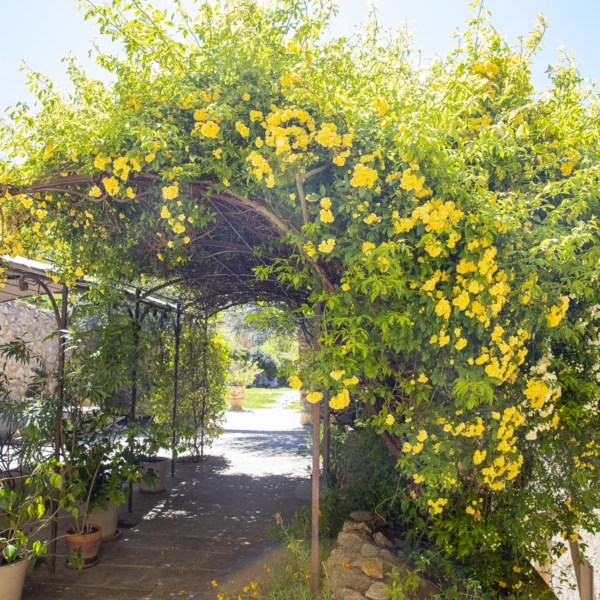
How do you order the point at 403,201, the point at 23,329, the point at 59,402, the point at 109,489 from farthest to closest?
the point at 23,329 < the point at 109,489 < the point at 59,402 < the point at 403,201

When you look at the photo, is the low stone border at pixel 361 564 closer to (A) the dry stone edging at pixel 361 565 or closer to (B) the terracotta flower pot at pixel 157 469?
(A) the dry stone edging at pixel 361 565

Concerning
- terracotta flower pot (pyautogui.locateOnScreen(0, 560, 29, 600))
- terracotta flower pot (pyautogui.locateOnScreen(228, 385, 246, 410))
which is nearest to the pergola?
terracotta flower pot (pyautogui.locateOnScreen(0, 560, 29, 600))

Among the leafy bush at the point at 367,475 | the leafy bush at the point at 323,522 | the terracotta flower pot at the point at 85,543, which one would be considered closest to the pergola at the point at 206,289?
the terracotta flower pot at the point at 85,543

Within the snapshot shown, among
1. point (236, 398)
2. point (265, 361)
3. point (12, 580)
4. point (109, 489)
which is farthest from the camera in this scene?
point (265, 361)

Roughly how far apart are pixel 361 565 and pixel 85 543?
1962mm

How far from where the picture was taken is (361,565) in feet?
9.94

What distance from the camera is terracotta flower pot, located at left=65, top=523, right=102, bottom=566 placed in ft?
12.0

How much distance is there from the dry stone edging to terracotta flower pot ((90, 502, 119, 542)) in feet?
6.25

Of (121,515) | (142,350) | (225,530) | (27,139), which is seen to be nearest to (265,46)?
(27,139)

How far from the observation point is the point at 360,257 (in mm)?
2400

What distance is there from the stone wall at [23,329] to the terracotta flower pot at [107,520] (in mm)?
7307

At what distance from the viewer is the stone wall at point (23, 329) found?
437 inches

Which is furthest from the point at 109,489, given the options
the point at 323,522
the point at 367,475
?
the point at 367,475

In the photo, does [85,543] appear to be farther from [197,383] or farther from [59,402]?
[197,383]
